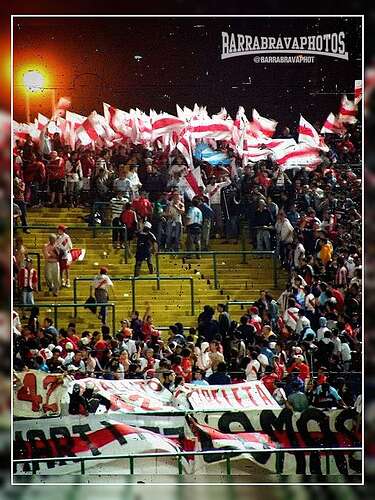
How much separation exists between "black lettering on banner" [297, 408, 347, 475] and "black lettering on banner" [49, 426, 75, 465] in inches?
63.2

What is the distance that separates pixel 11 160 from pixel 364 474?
329cm

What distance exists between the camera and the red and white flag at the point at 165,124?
11227 millimetres

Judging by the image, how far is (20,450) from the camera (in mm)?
11211

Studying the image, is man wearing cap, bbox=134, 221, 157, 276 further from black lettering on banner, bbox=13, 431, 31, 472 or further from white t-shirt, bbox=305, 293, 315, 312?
black lettering on banner, bbox=13, 431, 31, 472

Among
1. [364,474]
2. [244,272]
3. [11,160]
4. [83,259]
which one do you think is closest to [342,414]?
[364,474]

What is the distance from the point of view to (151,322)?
11.2 metres

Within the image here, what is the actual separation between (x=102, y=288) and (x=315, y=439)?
72.1 inches

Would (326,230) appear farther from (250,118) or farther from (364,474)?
(364,474)

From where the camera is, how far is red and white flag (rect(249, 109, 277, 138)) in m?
11.3

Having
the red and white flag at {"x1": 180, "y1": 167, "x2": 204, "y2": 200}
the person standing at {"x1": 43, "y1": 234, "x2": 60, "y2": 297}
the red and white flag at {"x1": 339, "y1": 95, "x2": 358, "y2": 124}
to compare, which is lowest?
the person standing at {"x1": 43, "y1": 234, "x2": 60, "y2": 297}

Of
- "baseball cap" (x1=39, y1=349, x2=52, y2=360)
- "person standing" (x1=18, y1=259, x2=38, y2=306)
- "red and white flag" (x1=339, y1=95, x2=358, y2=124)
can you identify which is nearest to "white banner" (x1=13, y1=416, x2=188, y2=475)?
"baseball cap" (x1=39, y1=349, x2=52, y2=360)

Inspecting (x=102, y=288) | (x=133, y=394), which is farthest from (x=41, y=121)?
(x=133, y=394)

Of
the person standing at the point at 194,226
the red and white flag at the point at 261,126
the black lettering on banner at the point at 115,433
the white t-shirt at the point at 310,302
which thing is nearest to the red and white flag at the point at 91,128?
the person standing at the point at 194,226

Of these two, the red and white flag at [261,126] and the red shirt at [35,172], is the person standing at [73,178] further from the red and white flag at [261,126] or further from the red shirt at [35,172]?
the red and white flag at [261,126]
